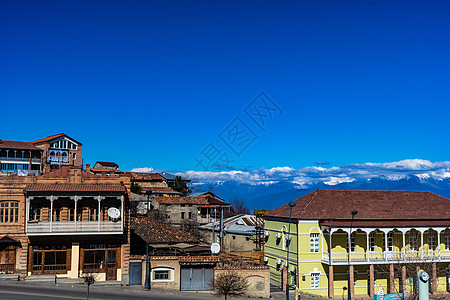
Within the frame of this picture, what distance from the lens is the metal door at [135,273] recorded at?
36.0 metres

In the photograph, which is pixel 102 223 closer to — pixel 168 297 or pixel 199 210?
pixel 168 297

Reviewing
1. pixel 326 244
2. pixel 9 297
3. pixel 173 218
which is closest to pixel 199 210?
pixel 173 218

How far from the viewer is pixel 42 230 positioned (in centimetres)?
3509

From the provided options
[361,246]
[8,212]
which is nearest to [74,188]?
[8,212]

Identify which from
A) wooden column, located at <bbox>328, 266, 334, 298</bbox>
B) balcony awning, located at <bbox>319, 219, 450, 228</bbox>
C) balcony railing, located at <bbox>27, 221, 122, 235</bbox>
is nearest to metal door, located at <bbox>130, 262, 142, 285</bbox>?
balcony railing, located at <bbox>27, 221, 122, 235</bbox>

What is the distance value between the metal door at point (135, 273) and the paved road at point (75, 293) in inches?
42.2

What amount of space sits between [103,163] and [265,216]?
75.8m

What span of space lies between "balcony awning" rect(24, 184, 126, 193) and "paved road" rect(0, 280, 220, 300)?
7.44 m

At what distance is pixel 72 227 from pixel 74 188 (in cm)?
323

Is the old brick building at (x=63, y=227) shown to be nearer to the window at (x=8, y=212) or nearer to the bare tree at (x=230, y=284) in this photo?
the window at (x=8, y=212)

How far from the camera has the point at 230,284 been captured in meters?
32.2

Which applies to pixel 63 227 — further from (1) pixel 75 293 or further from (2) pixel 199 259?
(2) pixel 199 259

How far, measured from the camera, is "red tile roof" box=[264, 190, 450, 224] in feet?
145

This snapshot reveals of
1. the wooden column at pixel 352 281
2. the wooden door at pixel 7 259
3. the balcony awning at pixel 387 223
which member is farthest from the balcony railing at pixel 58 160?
the wooden column at pixel 352 281
